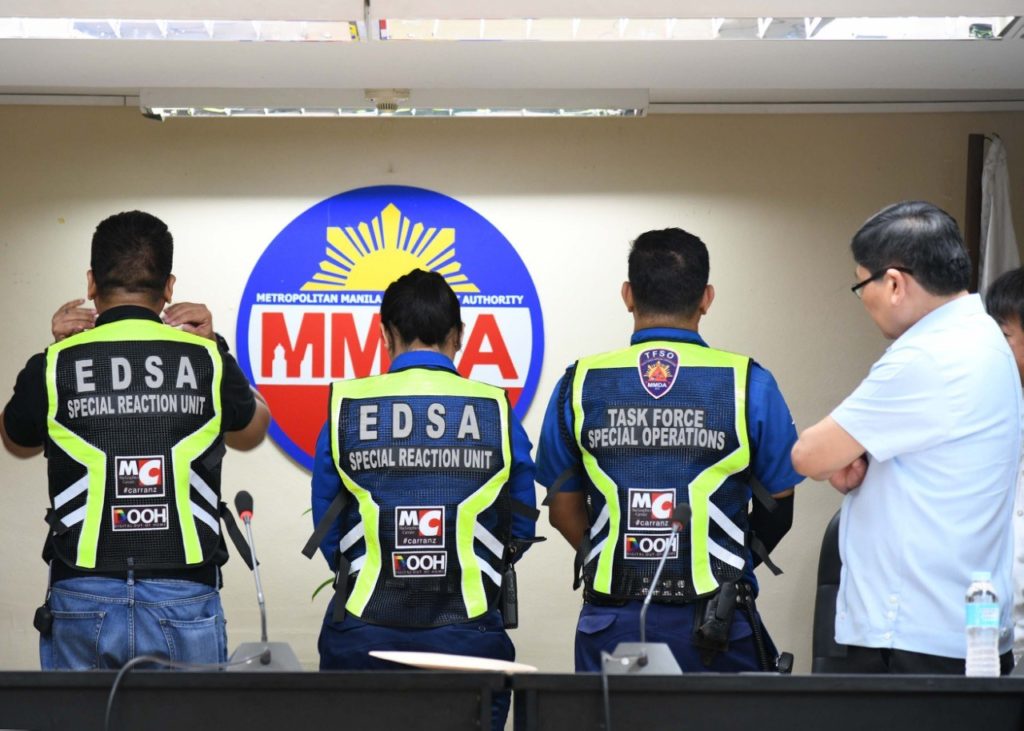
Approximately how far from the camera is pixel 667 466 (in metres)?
2.82

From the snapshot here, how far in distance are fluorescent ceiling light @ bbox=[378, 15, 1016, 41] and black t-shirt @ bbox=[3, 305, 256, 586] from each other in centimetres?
98

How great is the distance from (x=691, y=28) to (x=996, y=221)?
156 centimetres

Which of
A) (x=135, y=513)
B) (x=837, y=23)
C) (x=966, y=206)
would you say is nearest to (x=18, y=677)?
(x=135, y=513)

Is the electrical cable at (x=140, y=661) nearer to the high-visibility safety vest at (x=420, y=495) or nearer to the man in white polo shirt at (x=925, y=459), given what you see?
the high-visibility safety vest at (x=420, y=495)

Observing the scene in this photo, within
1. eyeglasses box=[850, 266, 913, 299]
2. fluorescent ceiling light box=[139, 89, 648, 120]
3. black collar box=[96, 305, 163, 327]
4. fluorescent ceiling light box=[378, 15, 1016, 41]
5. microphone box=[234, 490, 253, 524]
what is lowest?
microphone box=[234, 490, 253, 524]

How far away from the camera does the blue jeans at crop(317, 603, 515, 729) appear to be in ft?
9.12

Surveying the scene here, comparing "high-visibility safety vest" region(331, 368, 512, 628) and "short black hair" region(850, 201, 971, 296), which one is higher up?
"short black hair" region(850, 201, 971, 296)

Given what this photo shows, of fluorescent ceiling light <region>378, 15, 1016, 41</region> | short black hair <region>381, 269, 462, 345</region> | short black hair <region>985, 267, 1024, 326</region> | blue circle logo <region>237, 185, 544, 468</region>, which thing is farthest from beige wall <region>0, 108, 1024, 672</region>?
short black hair <region>381, 269, 462, 345</region>

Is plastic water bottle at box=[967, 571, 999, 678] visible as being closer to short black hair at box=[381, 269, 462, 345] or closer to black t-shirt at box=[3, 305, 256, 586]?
short black hair at box=[381, 269, 462, 345]

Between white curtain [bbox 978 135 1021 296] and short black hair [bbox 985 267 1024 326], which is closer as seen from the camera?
short black hair [bbox 985 267 1024 326]

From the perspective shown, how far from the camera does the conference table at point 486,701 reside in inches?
79.8

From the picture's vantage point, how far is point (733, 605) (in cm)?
279

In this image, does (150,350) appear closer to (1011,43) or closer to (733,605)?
(733,605)

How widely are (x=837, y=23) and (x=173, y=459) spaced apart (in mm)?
1954
